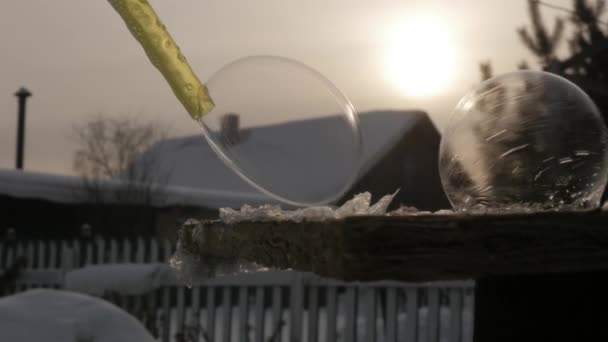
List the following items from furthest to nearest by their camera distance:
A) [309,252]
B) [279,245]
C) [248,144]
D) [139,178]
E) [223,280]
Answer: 1. [139,178]
2. [223,280]
3. [248,144]
4. [279,245]
5. [309,252]

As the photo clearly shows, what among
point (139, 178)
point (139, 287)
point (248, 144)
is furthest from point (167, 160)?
point (248, 144)

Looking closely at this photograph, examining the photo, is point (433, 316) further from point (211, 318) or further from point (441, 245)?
point (441, 245)

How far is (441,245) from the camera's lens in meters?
1.27

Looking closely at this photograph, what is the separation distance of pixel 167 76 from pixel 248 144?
0.35m

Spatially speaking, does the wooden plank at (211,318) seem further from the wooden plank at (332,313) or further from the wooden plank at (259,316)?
the wooden plank at (332,313)

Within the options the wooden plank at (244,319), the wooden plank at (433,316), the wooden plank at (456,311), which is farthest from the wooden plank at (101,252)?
the wooden plank at (456,311)

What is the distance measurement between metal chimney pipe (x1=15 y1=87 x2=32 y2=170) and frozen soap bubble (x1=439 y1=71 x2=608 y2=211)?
20720mm

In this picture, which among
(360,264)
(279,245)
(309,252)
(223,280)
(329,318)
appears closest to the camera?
(360,264)

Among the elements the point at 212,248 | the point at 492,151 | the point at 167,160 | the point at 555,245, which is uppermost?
the point at 492,151

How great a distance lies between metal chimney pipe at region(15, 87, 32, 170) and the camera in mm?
21500

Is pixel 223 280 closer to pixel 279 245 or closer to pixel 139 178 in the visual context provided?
pixel 279 245

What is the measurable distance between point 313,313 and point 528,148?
441 centimetres

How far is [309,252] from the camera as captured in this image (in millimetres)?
1321

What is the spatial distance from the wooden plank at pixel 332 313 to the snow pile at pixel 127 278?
1.51 metres
